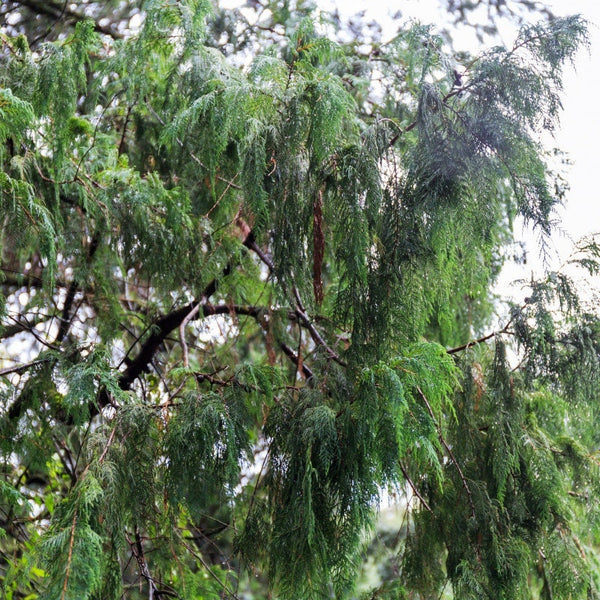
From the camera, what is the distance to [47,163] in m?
2.57

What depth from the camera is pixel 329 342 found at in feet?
8.85

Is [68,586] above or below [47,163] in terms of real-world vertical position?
below

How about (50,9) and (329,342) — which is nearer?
(329,342)

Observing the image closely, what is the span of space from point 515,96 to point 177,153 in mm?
1537

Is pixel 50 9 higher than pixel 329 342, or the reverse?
pixel 50 9

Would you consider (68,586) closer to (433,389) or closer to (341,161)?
(433,389)

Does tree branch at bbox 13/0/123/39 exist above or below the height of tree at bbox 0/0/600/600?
above

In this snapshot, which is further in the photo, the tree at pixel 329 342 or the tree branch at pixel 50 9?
the tree branch at pixel 50 9

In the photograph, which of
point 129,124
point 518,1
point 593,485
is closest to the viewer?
point 593,485

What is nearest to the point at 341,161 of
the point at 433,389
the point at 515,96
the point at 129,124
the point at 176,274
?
the point at 515,96

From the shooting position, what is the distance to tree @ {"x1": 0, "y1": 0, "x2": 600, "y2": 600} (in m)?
1.79

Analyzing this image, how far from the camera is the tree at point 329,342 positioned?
1.79 m

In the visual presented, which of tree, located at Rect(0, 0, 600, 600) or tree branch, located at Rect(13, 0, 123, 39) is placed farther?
tree branch, located at Rect(13, 0, 123, 39)

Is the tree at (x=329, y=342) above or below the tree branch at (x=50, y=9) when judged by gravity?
below
